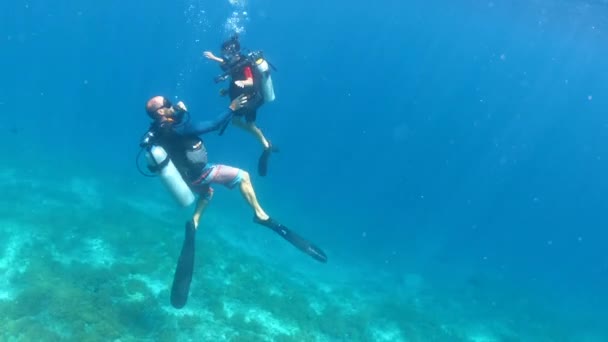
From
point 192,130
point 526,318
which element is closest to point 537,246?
point 526,318

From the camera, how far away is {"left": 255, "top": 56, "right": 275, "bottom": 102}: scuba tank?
1048cm

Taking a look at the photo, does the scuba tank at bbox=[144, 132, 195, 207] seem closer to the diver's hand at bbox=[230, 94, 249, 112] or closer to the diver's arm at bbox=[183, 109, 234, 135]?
the diver's arm at bbox=[183, 109, 234, 135]

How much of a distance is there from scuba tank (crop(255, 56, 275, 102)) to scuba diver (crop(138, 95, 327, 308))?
868 mm

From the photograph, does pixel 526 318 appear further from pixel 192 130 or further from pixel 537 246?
Result: pixel 537 246

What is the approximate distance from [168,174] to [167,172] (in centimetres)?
6

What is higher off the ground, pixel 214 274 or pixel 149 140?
pixel 214 274

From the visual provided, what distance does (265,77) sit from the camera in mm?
10664

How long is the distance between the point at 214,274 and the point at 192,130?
843cm

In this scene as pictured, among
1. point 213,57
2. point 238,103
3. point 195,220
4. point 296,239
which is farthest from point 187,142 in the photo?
point 296,239

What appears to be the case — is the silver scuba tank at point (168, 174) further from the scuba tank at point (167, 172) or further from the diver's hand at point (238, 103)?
the diver's hand at point (238, 103)

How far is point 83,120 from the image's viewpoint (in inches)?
2355

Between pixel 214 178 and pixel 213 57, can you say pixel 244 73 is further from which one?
pixel 214 178

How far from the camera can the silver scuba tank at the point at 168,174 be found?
28.4 feet

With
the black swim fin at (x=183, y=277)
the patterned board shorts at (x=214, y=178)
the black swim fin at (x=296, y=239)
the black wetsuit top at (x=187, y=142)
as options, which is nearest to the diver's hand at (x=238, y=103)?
the black wetsuit top at (x=187, y=142)
